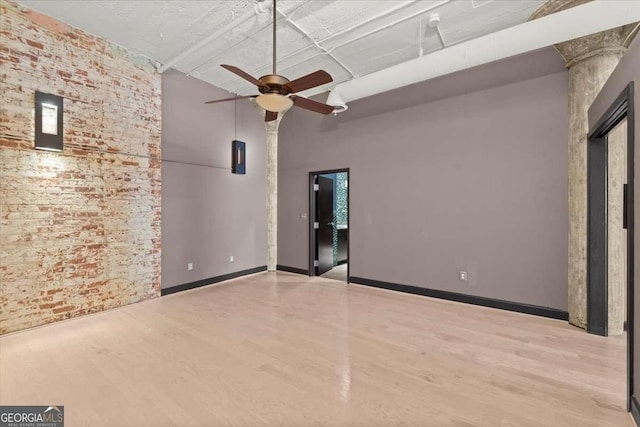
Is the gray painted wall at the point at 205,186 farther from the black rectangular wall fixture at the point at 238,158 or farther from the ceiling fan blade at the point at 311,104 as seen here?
the ceiling fan blade at the point at 311,104

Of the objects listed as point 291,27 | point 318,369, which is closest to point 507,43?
point 291,27

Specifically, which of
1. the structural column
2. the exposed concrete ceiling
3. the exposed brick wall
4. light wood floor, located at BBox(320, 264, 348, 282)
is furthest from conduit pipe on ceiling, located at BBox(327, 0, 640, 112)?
light wood floor, located at BBox(320, 264, 348, 282)

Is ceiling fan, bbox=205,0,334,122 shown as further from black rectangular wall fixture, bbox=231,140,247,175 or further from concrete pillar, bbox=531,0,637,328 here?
black rectangular wall fixture, bbox=231,140,247,175

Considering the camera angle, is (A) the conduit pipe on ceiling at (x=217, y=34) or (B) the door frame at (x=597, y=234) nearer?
(B) the door frame at (x=597, y=234)

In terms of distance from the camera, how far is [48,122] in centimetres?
342

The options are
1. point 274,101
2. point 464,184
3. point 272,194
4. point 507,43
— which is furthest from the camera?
point 272,194

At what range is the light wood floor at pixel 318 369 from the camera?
6.33 feet

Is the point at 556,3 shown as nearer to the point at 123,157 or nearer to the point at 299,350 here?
the point at 299,350

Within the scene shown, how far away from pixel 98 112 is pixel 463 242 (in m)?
5.64

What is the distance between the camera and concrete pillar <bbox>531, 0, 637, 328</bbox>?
122 inches

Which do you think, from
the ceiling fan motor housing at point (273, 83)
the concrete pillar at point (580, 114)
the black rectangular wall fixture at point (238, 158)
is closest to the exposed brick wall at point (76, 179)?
the black rectangular wall fixture at point (238, 158)

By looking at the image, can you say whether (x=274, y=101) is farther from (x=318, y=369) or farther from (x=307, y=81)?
(x=318, y=369)

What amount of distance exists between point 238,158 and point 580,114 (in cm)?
534

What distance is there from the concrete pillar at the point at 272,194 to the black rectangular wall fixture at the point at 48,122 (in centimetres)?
356
